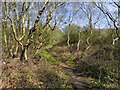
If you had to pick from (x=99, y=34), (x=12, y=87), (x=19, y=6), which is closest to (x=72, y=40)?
(x=99, y=34)

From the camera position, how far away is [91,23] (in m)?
13.4

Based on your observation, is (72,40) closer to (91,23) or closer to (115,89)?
(91,23)

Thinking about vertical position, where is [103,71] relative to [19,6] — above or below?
below

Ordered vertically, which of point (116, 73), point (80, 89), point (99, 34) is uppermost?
point (99, 34)

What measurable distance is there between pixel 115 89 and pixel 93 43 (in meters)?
12.5

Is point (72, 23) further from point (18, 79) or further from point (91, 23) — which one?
point (18, 79)

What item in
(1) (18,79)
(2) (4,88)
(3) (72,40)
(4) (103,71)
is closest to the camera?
(2) (4,88)

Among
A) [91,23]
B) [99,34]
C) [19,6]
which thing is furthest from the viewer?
[99,34]

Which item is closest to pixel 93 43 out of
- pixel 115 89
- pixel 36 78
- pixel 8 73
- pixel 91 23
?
pixel 91 23

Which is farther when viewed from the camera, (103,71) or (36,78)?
(103,71)

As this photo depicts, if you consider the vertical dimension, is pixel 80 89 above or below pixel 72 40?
below

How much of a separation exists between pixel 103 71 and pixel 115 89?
1.82 meters

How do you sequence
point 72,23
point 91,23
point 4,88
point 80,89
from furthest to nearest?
point 72,23
point 91,23
point 80,89
point 4,88

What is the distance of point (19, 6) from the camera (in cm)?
757
